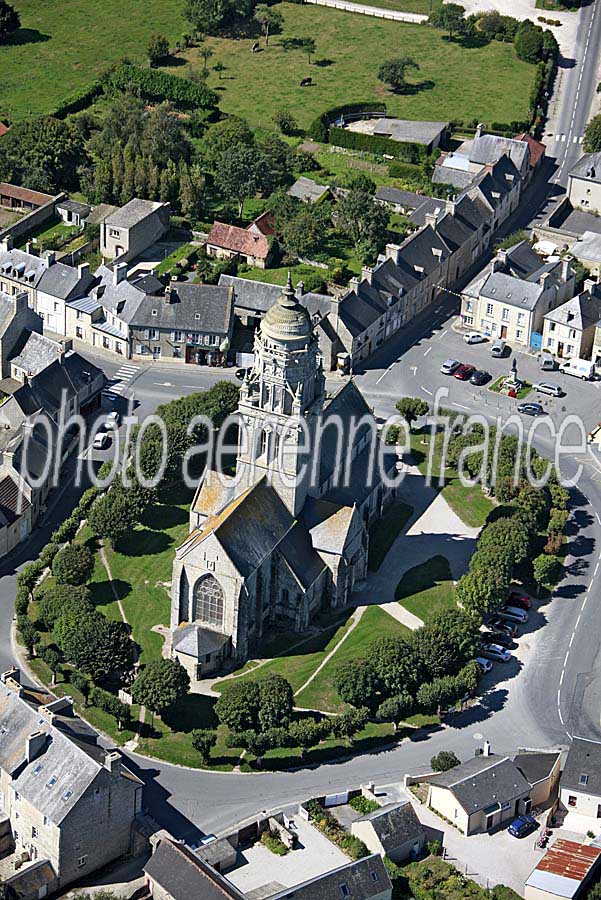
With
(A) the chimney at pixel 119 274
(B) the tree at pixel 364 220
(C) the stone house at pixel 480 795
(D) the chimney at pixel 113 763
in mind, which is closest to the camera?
(D) the chimney at pixel 113 763

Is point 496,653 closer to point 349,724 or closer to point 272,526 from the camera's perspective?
point 349,724

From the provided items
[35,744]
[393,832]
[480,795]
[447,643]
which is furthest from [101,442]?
[480,795]

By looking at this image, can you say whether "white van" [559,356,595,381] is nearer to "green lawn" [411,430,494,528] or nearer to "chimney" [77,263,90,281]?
"green lawn" [411,430,494,528]

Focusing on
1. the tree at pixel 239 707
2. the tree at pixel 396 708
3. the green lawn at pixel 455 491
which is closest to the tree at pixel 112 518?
the tree at pixel 239 707

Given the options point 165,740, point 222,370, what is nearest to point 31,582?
point 165,740

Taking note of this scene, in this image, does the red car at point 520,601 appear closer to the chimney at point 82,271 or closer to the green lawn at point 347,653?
the green lawn at point 347,653

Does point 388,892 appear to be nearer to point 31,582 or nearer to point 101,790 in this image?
point 101,790

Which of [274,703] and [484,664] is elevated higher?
[274,703]
